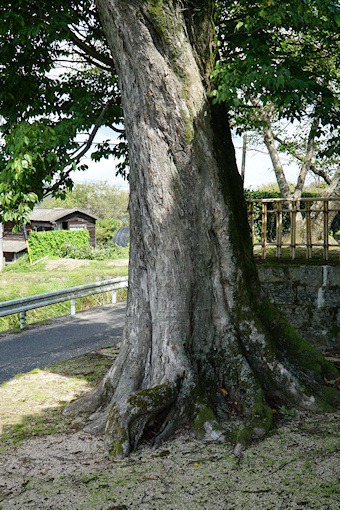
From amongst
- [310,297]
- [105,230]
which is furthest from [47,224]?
[310,297]

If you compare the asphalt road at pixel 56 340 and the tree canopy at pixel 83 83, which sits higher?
the tree canopy at pixel 83 83

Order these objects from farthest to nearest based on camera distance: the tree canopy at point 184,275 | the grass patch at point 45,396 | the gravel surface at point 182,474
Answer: the grass patch at point 45,396
the tree canopy at point 184,275
the gravel surface at point 182,474

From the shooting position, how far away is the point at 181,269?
15.3 ft

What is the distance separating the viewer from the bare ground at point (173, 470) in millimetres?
3277

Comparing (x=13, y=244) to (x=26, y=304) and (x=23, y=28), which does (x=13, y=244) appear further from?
(x=23, y=28)

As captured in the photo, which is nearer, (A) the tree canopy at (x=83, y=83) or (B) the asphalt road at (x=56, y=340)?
(A) the tree canopy at (x=83, y=83)

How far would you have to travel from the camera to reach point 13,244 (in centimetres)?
3981

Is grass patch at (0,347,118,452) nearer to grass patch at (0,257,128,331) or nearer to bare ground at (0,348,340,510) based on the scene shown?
bare ground at (0,348,340,510)

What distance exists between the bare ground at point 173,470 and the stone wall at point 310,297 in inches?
116

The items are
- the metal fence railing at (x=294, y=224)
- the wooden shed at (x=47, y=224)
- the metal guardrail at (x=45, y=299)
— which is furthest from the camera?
the wooden shed at (x=47, y=224)

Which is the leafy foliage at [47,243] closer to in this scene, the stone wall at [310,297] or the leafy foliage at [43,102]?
the leafy foliage at [43,102]

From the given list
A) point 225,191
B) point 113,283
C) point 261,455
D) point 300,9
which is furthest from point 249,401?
point 113,283

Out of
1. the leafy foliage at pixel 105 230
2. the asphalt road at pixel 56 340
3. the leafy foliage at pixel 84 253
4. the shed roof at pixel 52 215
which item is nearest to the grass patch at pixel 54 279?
the leafy foliage at pixel 84 253

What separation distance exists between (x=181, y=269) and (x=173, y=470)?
202 centimetres
